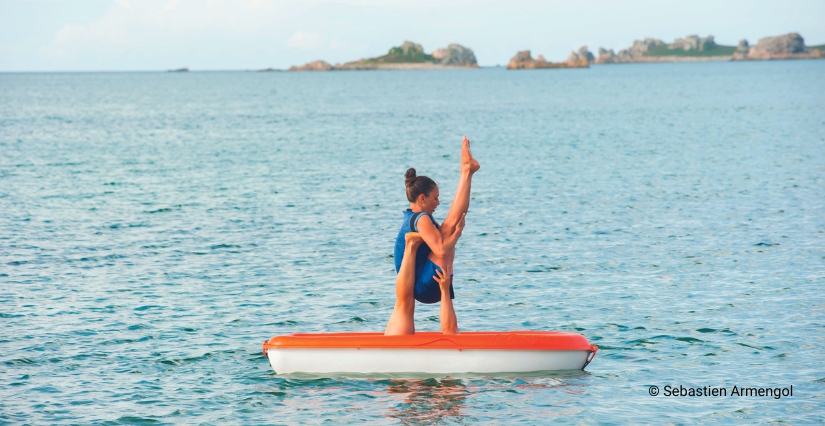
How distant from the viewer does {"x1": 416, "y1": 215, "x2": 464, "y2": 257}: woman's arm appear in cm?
858

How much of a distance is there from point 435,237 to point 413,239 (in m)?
0.30

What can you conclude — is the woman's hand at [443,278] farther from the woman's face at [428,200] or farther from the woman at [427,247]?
the woman's face at [428,200]

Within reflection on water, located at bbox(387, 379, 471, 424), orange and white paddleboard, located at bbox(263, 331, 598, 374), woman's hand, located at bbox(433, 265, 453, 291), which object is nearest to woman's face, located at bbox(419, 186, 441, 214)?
woman's hand, located at bbox(433, 265, 453, 291)

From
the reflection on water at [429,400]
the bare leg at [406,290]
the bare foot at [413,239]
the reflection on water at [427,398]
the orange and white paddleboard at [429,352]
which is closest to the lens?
the reflection on water at [429,400]

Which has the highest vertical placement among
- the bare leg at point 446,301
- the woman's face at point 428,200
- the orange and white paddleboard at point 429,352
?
the woman's face at point 428,200

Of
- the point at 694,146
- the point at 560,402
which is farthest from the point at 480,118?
the point at 560,402

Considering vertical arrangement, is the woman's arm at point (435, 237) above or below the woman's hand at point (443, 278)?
above

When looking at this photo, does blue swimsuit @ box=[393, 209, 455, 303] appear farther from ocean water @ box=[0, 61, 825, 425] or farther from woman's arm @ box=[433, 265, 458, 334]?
ocean water @ box=[0, 61, 825, 425]

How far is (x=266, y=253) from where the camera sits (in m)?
17.1

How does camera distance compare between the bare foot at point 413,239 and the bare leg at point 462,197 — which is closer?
the bare leg at point 462,197

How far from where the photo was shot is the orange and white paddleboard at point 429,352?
29.7 feet

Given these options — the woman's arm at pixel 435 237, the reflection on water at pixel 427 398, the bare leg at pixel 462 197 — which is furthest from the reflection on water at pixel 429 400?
the bare leg at pixel 462 197

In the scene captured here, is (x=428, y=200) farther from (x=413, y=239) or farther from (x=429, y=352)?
(x=429, y=352)

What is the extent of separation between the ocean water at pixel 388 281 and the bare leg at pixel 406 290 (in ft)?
2.30
